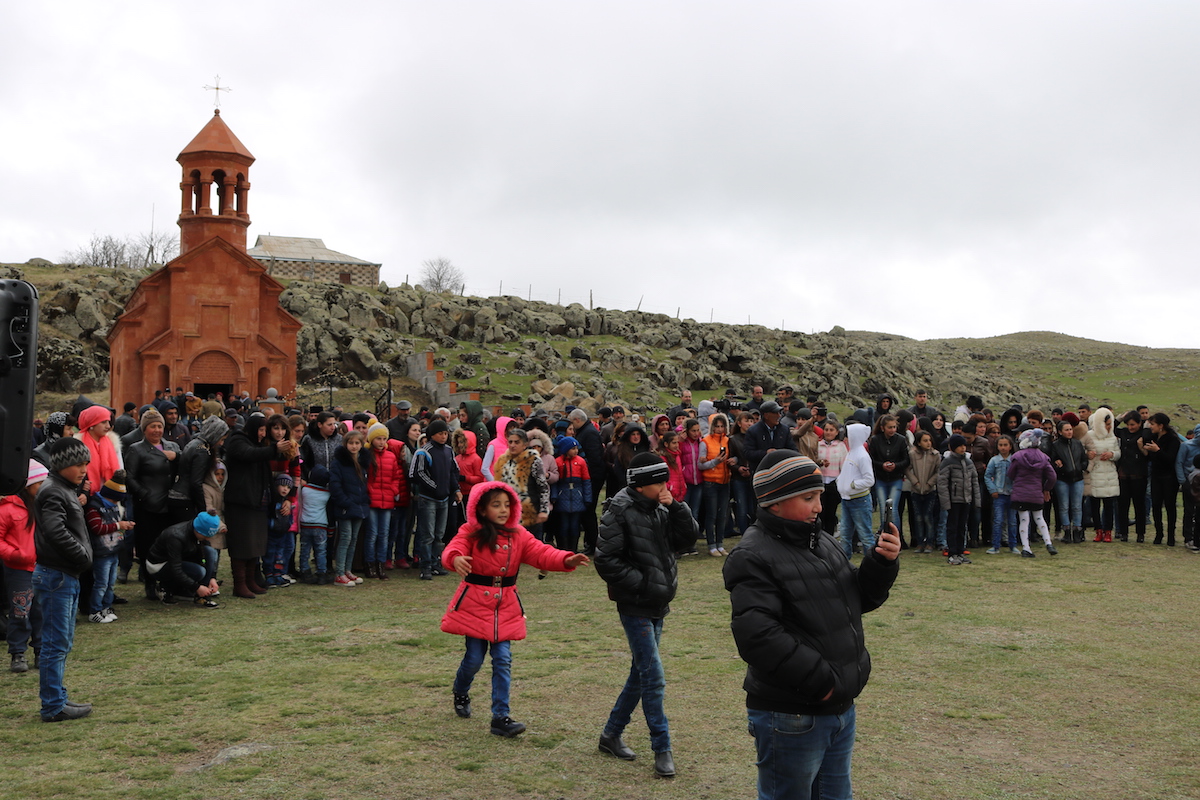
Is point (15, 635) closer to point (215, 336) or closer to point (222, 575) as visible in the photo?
point (222, 575)

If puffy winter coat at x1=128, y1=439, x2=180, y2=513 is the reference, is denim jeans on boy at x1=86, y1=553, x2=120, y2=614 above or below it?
below

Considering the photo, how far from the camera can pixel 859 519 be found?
12.7 meters

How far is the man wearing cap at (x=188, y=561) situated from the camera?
388 inches

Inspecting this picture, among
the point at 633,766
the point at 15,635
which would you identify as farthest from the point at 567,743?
the point at 15,635

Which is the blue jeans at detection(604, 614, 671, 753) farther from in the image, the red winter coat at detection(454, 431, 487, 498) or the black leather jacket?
the red winter coat at detection(454, 431, 487, 498)

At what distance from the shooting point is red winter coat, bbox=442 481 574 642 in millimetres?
6258

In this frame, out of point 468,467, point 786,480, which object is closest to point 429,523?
point 468,467

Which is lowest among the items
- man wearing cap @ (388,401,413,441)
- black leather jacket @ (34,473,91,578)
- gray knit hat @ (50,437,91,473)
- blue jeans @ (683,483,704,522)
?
blue jeans @ (683,483,704,522)

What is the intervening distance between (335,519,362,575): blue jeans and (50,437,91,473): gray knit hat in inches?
201

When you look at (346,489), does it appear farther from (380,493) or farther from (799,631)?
(799,631)

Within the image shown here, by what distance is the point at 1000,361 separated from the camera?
89.4m

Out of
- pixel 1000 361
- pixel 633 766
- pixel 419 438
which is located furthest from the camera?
pixel 1000 361

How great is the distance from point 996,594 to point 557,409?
83.3 feet

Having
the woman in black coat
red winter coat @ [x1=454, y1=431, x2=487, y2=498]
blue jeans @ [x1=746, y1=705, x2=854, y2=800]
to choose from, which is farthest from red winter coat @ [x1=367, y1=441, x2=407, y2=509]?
blue jeans @ [x1=746, y1=705, x2=854, y2=800]
